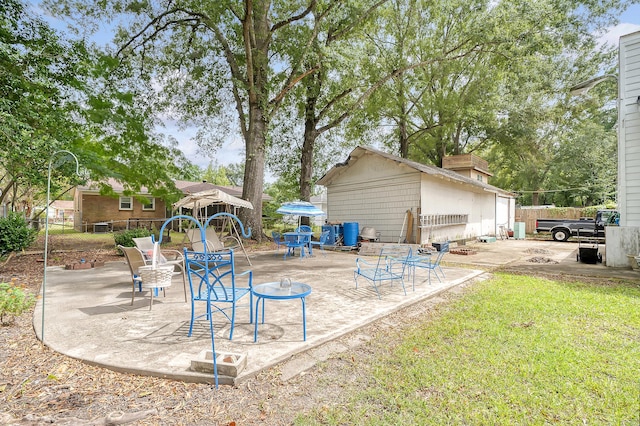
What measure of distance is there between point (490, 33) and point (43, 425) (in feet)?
A: 57.3

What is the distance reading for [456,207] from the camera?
1552 centimetres

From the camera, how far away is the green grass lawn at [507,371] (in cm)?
233

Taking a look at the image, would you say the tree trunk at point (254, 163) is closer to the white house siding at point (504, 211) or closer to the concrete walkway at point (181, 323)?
the concrete walkway at point (181, 323)

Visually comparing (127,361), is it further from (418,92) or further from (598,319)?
(418,92)

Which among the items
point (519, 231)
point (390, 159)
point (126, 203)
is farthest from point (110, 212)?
point (519, 231)

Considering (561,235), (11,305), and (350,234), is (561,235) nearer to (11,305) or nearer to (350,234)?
(350,234)

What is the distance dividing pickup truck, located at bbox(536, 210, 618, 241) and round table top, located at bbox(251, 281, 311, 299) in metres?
17.7

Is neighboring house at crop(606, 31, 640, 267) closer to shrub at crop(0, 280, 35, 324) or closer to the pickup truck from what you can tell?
the pickup truck

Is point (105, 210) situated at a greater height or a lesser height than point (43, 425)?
greater

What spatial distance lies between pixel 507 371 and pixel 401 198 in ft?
35.8

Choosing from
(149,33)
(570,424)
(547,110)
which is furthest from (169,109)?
(547,110)

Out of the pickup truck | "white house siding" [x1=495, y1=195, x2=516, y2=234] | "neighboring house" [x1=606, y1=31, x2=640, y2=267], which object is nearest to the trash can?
the pickup truck

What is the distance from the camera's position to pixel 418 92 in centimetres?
2314

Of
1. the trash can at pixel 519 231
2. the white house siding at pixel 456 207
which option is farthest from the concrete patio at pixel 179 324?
the trash can at pixel 519 231
